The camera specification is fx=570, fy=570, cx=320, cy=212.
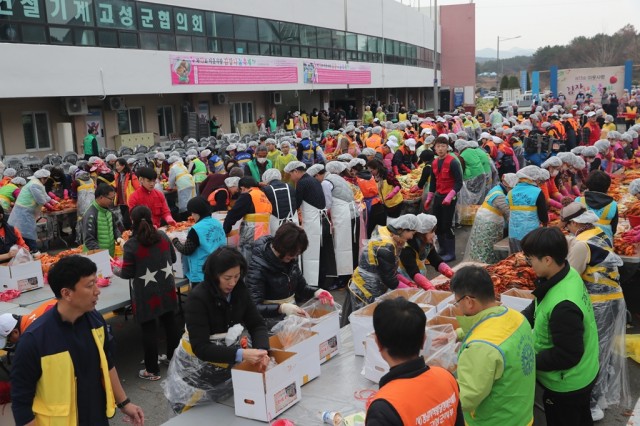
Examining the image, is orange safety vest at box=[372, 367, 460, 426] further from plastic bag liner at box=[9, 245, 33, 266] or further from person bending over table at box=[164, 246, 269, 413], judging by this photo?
plastic bag liner at box=[9, 245, 33, 266]

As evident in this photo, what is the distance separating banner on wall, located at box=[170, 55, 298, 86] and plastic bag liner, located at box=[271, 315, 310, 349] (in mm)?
18206

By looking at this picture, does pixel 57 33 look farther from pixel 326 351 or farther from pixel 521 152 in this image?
pixel 326 351

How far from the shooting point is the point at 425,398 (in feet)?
7.15

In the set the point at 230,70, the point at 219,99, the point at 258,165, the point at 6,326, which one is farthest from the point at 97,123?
the point at 6,326

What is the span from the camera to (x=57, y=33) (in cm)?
1653

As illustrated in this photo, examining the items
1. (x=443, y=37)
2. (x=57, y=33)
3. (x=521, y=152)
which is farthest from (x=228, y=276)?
(x=443, y=37)

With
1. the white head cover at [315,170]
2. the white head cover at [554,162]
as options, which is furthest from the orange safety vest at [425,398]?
the white head cover at [554,162]

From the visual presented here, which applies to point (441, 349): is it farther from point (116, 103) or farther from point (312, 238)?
point (116, 103)

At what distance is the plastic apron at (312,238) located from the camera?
7.95 metres

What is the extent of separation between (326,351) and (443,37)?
56734mm

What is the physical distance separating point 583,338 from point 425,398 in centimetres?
150

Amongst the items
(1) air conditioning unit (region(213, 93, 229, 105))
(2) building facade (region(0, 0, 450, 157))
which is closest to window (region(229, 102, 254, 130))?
(2) building facade (region(0, 0, 450, 157))

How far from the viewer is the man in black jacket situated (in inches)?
83.4

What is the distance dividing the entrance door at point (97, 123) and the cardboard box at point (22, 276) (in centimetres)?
1372
